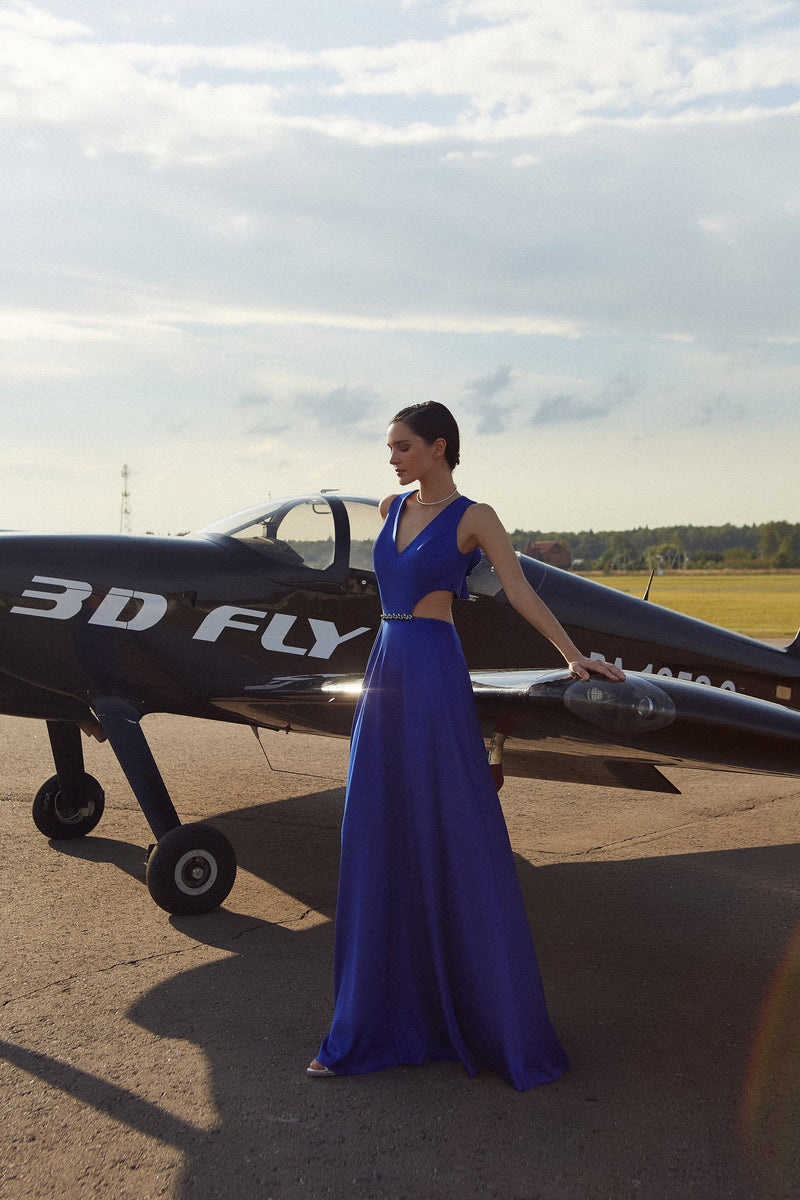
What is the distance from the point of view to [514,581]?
2979mm

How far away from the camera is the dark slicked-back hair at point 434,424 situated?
3.03m

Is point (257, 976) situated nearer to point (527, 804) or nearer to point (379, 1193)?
point (379, 1193)

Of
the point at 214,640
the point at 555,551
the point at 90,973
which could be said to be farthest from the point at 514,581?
the point at 555,551

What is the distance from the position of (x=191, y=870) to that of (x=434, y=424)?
2.56 metres

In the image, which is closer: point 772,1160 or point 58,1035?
point 772,1160

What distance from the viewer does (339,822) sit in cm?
635

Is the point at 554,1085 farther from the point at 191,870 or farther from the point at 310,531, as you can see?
the point at 310,531

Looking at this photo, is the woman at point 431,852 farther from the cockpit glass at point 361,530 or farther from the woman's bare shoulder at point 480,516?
the cockpit glass at point 361,530

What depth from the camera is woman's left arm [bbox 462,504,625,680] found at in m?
2.96

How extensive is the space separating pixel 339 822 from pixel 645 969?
9.37 ft

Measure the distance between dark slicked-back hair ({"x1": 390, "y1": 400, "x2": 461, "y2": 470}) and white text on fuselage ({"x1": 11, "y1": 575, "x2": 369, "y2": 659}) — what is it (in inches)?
94.7

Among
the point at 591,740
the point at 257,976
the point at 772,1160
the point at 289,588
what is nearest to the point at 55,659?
the point at 289,588

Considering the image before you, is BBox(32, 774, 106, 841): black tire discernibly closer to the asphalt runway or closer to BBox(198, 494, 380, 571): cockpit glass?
the asphalt runway

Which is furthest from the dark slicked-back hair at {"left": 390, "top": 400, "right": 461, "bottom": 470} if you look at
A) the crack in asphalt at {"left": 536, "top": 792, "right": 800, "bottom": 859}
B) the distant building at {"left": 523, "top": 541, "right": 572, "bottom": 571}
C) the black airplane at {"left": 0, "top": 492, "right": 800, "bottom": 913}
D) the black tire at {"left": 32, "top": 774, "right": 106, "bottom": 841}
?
the distant building at {"left": 523, "top": 541, "right": 572, "bottom": 571}
